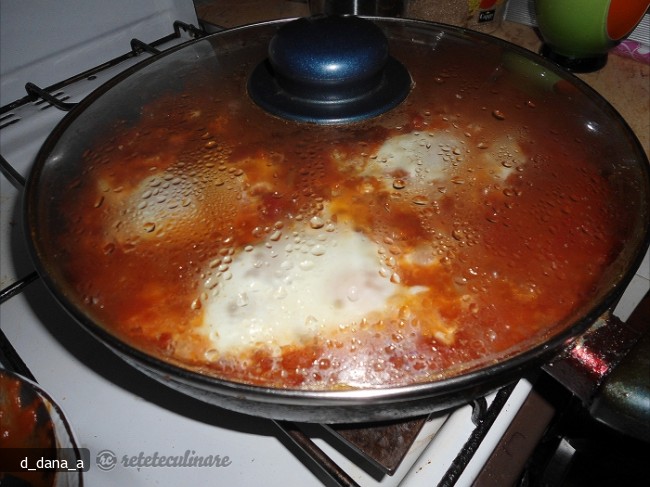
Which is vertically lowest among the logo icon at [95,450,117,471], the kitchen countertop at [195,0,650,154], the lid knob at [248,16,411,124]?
the logo icon at [95,450,117,471]

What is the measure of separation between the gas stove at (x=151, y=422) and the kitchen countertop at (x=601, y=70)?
490mm

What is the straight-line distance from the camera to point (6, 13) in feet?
2.85

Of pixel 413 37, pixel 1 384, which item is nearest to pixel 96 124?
pixel 1 384

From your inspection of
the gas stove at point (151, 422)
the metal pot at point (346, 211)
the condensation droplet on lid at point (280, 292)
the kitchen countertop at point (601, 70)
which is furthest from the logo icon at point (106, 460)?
the kitchen countertop at point (601, 70)

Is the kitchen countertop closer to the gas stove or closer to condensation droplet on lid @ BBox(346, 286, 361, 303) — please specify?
the gas stove

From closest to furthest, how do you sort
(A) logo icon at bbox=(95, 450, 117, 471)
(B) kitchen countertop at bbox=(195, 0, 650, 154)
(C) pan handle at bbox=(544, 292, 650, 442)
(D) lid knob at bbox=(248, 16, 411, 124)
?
(C) pan handle at bbox=(544, 292, 650, 442)
(D) lid knob at bbox=(248, 16, 411, 124)
(A) logo icon at bbox=(95, 450, 117, 471)
(B) kitchen countertop at bbox=(195, 0, 650, 154)

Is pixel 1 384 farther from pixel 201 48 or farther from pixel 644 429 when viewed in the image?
pixel 644 429

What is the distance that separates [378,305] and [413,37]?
19.4 inches

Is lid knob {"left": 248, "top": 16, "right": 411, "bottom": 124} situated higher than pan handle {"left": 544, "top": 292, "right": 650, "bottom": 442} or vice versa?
lid knob {"left": 248, "top": 16, "right": 411, "bottom": 124}

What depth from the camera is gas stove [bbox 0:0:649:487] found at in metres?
0.61

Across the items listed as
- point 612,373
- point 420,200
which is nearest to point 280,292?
point 420,200

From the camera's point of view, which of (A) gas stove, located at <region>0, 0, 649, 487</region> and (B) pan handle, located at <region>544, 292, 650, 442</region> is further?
(A) gas stove, located at <region>0, 0, 649, 487</region>

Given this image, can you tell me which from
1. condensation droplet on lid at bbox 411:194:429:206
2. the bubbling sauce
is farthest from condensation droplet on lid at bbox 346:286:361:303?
condensation droplet on lid at bbox 411:194:429:206

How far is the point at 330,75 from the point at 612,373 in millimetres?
416
